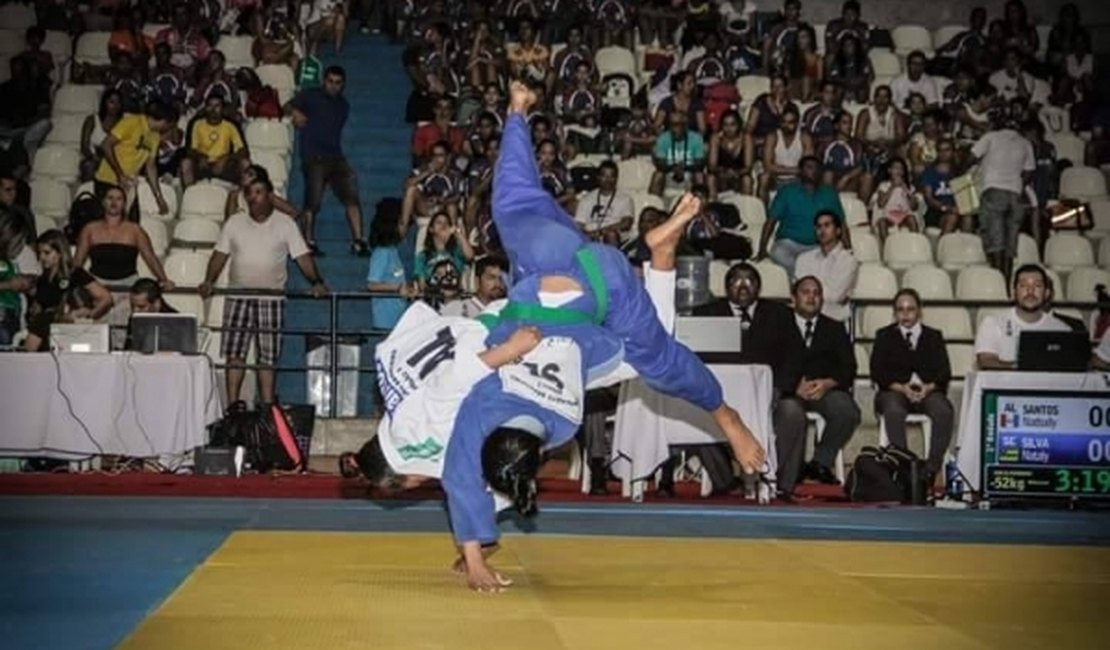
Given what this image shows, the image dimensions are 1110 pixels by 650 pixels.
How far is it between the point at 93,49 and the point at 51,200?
2749 millimetres

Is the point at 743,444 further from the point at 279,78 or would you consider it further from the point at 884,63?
the point at 884,63

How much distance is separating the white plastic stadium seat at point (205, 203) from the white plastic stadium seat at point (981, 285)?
22.2 feet

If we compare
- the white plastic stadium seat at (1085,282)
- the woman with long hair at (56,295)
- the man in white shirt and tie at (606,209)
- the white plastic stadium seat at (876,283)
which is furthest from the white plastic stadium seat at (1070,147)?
the woman with long hair at (56,295)

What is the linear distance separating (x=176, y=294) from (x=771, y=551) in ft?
24.5

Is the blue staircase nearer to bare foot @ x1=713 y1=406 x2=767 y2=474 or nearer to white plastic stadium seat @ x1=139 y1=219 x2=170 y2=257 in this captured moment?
white plastic stadium seat @ x1=139 y1=219 x2=170 y2=257

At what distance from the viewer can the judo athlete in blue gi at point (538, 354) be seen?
6.56 metres

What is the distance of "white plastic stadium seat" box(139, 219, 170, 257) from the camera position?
15.0 m

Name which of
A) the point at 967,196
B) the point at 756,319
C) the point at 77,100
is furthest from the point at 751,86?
the point at 77,100

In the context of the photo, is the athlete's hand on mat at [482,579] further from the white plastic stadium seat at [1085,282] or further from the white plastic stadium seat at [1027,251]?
the white plastic stadium seat at [1027,251]

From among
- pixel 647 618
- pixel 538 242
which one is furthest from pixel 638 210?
pixel 647 618

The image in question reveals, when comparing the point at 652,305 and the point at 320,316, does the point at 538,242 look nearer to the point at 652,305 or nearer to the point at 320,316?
the point at 652,305

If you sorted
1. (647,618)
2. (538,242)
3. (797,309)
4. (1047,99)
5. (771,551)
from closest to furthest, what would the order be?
(647,618)
(538,242)
(771,551)
(797,309)
(1047,99)

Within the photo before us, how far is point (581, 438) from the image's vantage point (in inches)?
493

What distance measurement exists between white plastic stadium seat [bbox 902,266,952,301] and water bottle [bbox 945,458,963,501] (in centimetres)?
346
